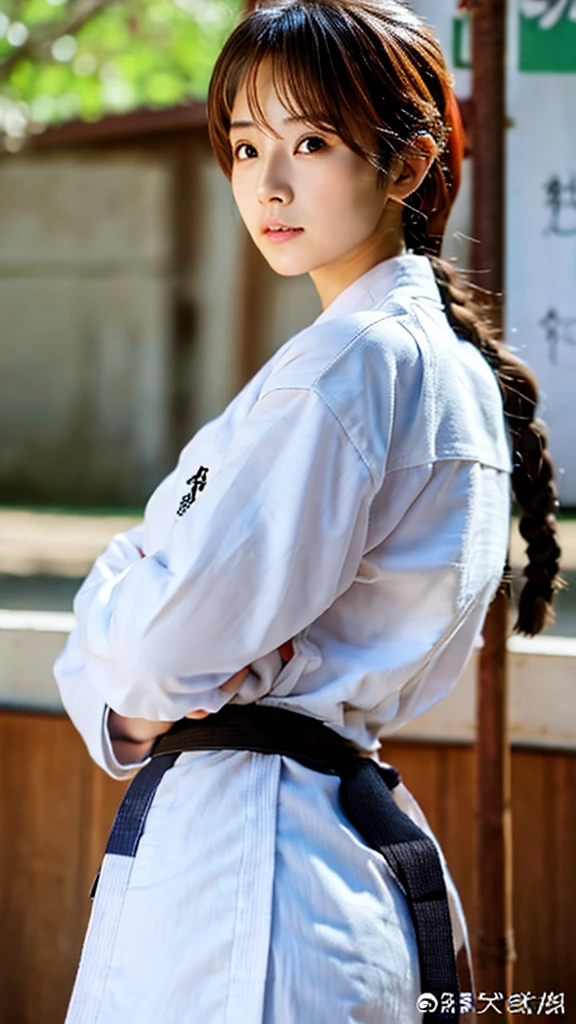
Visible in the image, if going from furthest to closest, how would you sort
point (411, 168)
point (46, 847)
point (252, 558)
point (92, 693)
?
point (46, 847)
point (92, 693)
point (411, 168)
point (252, 558)

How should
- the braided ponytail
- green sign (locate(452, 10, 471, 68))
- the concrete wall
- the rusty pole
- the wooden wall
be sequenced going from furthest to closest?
the concrete wall
the wooden wall
green sign (locate(452, 10, 471, 68))
the rusty pole
the braided ponytail

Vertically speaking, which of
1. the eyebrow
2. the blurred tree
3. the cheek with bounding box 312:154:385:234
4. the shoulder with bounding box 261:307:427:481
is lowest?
the shoulder with bounding box 261:307:427:481

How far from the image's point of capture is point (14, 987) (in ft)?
8.46

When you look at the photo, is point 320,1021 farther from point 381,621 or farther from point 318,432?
point 318,432

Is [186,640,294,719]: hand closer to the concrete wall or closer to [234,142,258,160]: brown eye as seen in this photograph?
[234,142,258,160]: brown eye

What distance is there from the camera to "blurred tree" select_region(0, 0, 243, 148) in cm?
560

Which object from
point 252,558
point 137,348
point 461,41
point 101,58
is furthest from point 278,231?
point 137,348

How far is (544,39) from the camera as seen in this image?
2.26 metres

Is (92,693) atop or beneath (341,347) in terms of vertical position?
beneath

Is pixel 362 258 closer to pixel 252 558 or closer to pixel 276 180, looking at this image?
pixel 276 180

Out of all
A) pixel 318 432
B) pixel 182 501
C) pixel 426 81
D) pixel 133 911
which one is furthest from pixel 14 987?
pixel 426 81

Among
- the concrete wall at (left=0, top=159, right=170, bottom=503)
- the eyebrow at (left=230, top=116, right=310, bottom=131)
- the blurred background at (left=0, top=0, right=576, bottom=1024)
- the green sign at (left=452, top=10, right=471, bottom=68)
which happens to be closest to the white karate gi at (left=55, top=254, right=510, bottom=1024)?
the eyebrow at (left=230, top=116, right=310, bottom=131)

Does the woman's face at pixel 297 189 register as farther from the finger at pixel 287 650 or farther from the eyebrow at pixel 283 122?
the finger at pixel 287 650

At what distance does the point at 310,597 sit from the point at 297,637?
0.10 m
